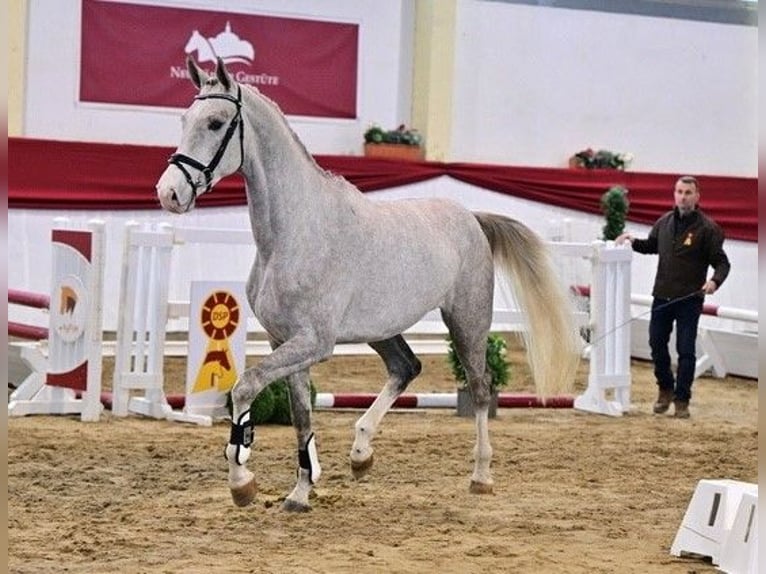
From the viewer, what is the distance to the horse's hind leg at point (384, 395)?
5.71 meters

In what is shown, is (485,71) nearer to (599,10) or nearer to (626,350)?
(599,10)

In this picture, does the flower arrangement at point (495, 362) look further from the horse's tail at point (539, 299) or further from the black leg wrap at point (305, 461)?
the black leg wrap at point (305, 461)

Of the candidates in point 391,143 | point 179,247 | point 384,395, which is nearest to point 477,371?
point 384,395

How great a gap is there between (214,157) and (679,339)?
5229 mm

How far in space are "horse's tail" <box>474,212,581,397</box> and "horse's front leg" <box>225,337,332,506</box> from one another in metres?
1.79

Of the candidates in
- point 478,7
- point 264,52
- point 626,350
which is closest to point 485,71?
point 478,7

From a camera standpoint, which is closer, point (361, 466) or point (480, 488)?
point (361, 466)

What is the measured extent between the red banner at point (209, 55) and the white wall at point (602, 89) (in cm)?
150

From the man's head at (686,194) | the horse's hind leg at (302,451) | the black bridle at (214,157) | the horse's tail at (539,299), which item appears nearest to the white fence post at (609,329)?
the man's head at (686,194)

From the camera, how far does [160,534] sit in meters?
4.82

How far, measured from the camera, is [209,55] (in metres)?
14.0

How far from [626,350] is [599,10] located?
767 cm

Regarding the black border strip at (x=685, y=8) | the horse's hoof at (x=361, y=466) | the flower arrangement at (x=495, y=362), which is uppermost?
the black border strip at (x=685, y=8)

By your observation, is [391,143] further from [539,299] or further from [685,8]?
[539,299]
